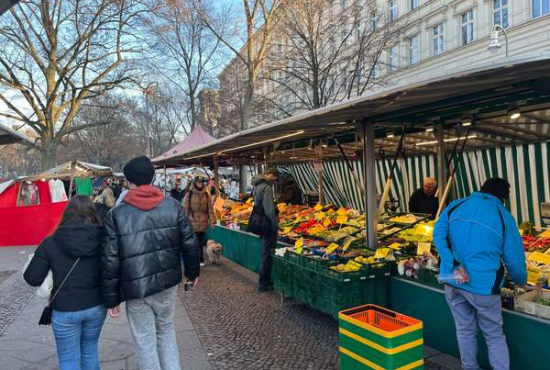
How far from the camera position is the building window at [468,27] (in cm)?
2122

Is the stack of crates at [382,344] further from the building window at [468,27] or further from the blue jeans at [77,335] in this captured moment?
the building window at [468,27]

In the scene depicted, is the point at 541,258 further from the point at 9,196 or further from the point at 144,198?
Answer: the point at 9,196

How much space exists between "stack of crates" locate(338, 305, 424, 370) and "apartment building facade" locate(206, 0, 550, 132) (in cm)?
1474

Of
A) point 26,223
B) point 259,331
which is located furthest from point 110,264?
point 26,223

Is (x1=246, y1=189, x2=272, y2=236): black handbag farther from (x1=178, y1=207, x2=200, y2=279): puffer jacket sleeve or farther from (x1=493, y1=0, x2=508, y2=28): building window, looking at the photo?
(x1=493, y1=0, x2=508, y2=28): building window

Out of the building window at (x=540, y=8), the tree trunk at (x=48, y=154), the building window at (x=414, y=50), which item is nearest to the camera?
the building window at (x=540, y=8)

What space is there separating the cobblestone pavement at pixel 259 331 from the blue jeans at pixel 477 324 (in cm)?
51

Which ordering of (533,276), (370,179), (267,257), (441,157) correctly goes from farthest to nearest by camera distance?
(267,257) → (441,157) → (370,179) → (533,276)

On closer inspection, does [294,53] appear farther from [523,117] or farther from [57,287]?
[57,287]

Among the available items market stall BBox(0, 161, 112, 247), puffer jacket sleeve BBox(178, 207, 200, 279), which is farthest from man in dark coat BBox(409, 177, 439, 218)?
market stall BBox(0, 161, 112, 247)

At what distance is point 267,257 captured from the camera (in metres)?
6.36

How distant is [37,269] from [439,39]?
24677 millimetres

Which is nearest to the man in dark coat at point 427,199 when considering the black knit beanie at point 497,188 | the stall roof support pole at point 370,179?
the stall roof support pole at point 370,179

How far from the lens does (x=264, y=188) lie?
6.25 metres
